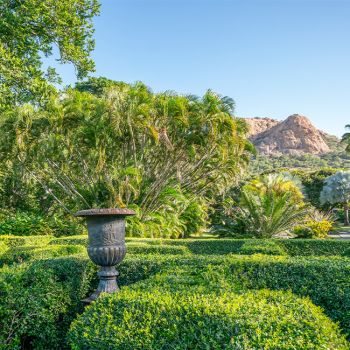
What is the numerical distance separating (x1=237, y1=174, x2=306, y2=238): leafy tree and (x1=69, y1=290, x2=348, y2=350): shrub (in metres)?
10.5

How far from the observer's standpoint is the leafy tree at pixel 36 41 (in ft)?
44.7

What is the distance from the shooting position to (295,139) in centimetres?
10769

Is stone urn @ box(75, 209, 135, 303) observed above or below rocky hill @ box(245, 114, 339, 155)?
below

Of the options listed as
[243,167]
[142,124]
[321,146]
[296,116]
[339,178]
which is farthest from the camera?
[296,116]

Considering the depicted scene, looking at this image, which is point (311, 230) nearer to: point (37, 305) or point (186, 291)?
point (186, 291)

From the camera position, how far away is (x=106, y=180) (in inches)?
568

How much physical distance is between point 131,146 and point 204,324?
12903mm

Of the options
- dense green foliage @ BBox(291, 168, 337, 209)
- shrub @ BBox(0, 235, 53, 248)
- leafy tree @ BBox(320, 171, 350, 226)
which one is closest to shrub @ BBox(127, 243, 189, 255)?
shrub @ BBox(0, 235, 53, 248)

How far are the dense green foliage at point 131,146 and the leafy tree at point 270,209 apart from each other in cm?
222

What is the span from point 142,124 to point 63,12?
206 inches

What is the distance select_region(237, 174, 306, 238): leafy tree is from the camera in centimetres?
1377

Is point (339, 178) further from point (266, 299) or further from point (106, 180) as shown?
A: point (266, 299)

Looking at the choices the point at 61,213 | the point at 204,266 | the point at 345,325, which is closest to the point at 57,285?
the point at 204,266

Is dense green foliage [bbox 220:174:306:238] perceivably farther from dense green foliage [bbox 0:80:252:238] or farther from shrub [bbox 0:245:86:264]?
shrub [bbox 0:245:86:264]
